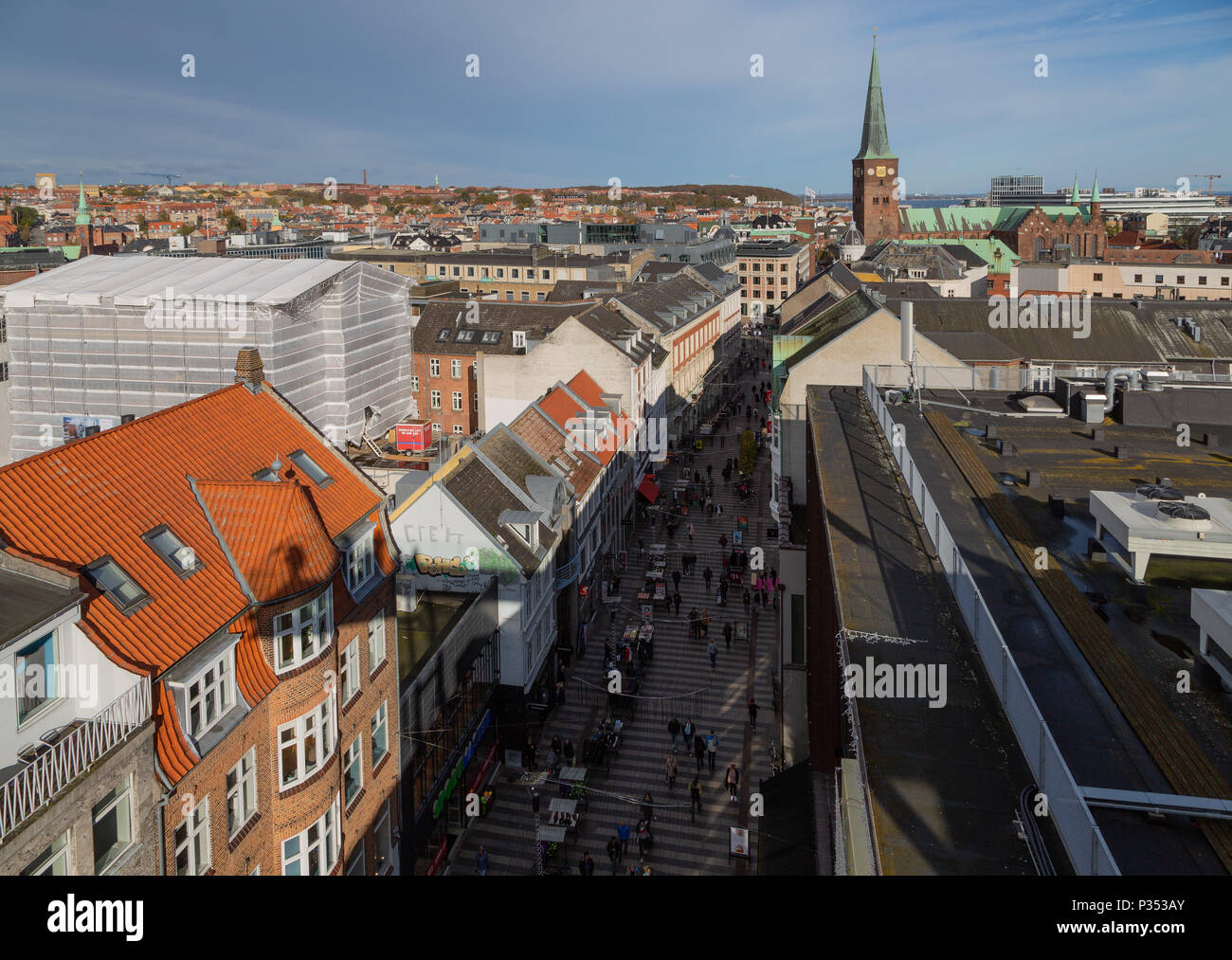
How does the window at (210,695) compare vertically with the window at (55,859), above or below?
above

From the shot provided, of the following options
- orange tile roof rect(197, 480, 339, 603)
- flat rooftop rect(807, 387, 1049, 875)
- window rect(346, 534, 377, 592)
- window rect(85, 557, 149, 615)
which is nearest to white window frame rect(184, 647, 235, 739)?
orange tile roof rect(197, 480, 339, 603)

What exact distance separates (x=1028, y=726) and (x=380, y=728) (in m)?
15.3

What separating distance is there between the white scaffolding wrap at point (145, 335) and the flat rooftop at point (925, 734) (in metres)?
34.6

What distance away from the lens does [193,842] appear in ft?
49.0

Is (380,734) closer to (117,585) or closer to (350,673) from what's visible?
(350,673)

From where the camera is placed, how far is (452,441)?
2215 inches

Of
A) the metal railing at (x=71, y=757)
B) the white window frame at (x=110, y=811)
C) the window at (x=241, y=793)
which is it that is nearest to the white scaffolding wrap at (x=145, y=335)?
the window at (x=241, y=793)

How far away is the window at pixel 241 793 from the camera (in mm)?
16047

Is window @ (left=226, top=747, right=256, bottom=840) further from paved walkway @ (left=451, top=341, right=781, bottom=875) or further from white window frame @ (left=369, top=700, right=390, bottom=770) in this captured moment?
paved walkway @ (left=451, top=341, right=781, bottom=875)


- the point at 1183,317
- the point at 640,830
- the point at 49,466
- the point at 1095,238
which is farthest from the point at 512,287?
the point at 1095,238

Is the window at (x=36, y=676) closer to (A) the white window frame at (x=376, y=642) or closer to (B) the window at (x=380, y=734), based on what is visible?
(A) the white window frame at (x=376, y=642)

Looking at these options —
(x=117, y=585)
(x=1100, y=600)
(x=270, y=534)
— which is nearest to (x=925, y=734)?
(x=1100, y=600)

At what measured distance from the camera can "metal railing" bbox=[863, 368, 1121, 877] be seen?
8344 millimetres
